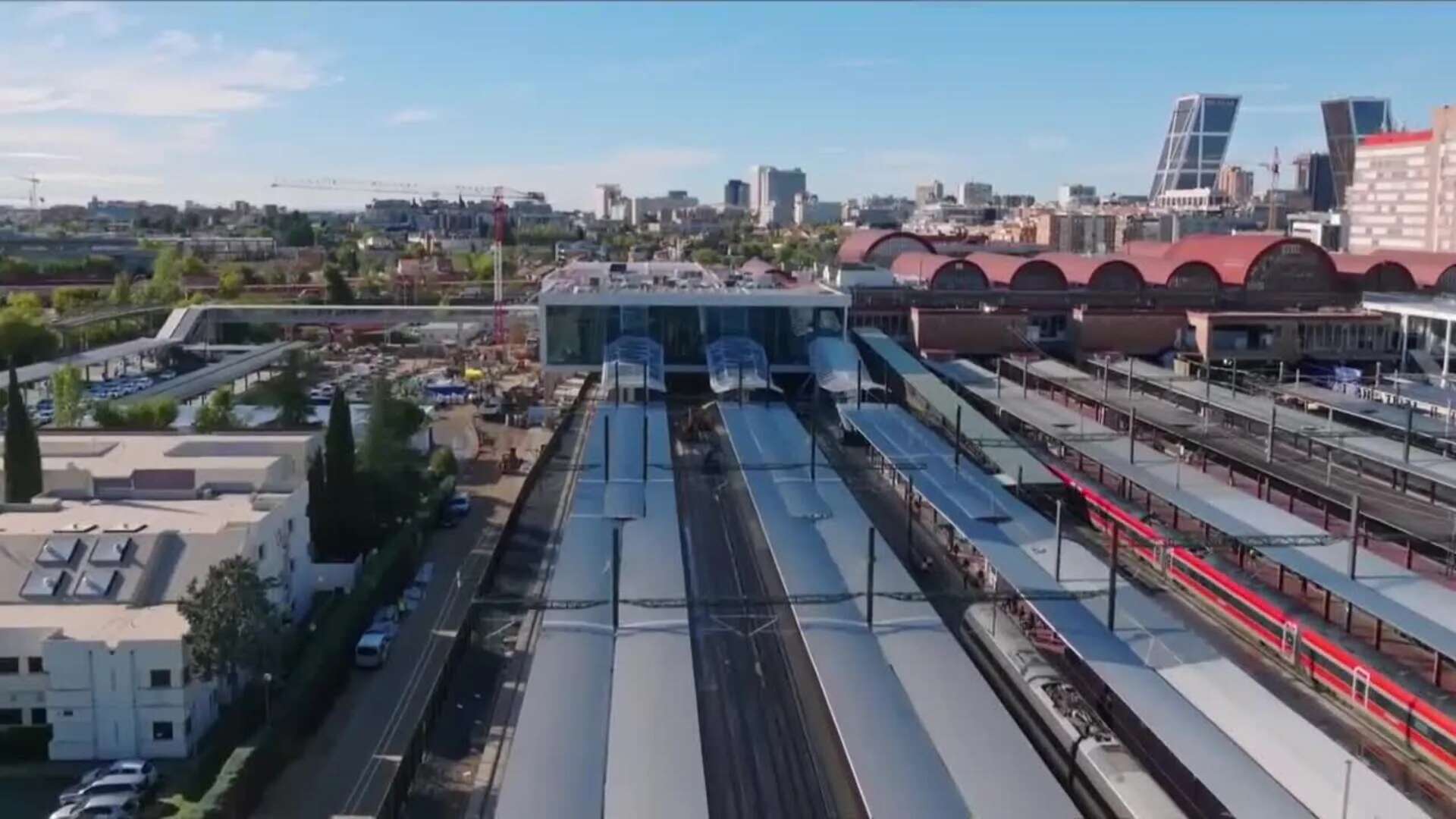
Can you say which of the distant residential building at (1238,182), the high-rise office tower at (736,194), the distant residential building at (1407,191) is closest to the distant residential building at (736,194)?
the high-rise office tower at (736,194)

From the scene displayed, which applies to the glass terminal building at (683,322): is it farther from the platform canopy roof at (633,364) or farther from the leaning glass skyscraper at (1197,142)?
the leaning glass skyscraper at (1197,142)

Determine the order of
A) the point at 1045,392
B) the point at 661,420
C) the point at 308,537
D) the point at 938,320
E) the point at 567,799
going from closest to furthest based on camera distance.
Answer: the point at 567,799 → the point at 308,537 → the point at 661,420 → the point at 1045,392 → the point at 938,320

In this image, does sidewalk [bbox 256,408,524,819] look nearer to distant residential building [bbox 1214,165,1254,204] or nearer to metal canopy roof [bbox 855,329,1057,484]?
metal canopy roof [bbox 855,329,1057,484]

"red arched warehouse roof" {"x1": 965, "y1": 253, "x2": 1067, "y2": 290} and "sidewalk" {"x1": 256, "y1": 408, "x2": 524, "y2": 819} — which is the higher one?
"red arched warehouse roof" {"x1": 965, "y1": 253, "x2": 1067, "y2": 290}

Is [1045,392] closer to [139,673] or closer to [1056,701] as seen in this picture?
[1056,701]

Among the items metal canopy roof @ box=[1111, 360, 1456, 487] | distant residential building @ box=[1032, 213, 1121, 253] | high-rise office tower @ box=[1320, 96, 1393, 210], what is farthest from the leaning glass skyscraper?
metal canopy roof @ box=[1111, 360, 1456, 487]

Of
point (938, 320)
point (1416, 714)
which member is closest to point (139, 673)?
point (1416, 714)

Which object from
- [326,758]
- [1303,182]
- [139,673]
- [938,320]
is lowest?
[326,758]
